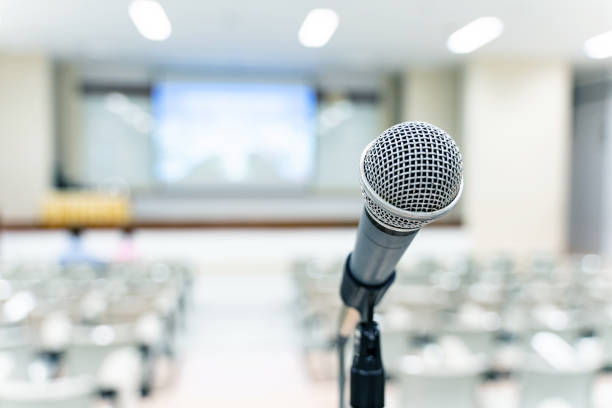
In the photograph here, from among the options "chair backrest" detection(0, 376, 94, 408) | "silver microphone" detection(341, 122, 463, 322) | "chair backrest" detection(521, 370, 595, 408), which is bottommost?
"chair backrest" detection(521, 370, 595, 408)

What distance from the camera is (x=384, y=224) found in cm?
70

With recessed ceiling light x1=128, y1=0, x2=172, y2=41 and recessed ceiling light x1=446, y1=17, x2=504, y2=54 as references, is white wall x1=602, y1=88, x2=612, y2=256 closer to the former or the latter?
recessed ceiling light x1=446, y1=17, x2=504, y2=54

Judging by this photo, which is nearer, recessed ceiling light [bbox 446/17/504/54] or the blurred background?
the blurred background

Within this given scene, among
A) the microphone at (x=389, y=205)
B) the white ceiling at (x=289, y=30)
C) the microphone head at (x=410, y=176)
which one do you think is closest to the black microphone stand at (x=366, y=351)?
the microphone at (x=389, y=205)

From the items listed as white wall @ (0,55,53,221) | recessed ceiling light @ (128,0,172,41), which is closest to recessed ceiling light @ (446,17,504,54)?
recessed ceiling light @ (128,0,172,41)

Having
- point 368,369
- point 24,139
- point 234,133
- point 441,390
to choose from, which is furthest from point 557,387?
point 24,139

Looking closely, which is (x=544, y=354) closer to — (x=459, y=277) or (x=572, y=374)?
(x=572, y=374)

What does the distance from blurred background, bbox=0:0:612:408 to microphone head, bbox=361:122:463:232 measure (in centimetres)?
228

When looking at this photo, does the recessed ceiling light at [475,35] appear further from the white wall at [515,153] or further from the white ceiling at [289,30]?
the white wall at [515,153]

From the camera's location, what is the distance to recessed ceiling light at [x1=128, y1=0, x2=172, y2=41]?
743 cm

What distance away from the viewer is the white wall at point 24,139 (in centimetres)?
1134

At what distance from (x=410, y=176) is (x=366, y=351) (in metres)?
0.31

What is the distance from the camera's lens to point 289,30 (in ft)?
30.7

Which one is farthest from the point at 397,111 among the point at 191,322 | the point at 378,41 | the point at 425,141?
the point at 425,141
